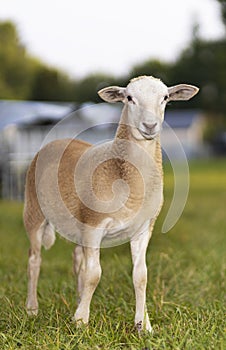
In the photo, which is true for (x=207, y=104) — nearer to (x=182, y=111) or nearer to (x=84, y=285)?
(x=182, y=111)

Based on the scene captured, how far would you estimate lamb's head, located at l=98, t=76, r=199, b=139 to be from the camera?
4.28 m

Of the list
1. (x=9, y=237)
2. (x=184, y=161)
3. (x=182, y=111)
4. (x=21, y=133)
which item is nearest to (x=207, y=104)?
(x=182, y=111)

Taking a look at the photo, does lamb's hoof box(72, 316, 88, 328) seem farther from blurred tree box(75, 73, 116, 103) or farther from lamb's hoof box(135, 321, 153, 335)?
blurred tree box(75, 73, 116, 103)

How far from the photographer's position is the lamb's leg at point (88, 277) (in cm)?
468

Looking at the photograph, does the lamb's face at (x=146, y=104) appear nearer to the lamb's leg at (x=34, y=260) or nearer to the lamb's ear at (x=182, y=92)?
the lamb's ear at (x=182, y=92)

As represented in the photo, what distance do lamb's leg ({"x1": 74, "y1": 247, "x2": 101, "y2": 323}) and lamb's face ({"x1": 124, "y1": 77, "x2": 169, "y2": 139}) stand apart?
3.04 ft

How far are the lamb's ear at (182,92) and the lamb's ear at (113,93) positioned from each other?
35 centimetres

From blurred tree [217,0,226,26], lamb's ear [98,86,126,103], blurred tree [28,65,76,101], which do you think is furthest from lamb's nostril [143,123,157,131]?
blurred tree [28,65,76,101]

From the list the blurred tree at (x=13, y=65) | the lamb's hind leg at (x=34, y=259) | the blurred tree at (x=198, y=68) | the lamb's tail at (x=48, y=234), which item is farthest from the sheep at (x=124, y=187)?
the blurred tree at (x=198, y=68)

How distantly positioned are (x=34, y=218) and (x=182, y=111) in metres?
74.2

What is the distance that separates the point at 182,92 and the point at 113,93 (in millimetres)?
500

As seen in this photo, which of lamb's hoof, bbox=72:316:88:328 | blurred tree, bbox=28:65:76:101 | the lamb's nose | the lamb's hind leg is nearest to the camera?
the lamb's nose

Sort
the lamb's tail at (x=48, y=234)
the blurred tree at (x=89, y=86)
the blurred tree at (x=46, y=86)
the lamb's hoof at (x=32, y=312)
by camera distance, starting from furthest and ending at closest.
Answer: the blurred tree at (x=89, y=86) < the blurred tree at (x=46, y=86) < the lamb's tail at (x=48, y=234) < the lamb's hoof at (x=32, y=312)

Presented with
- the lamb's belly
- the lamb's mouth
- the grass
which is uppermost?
the lamb's mouth
